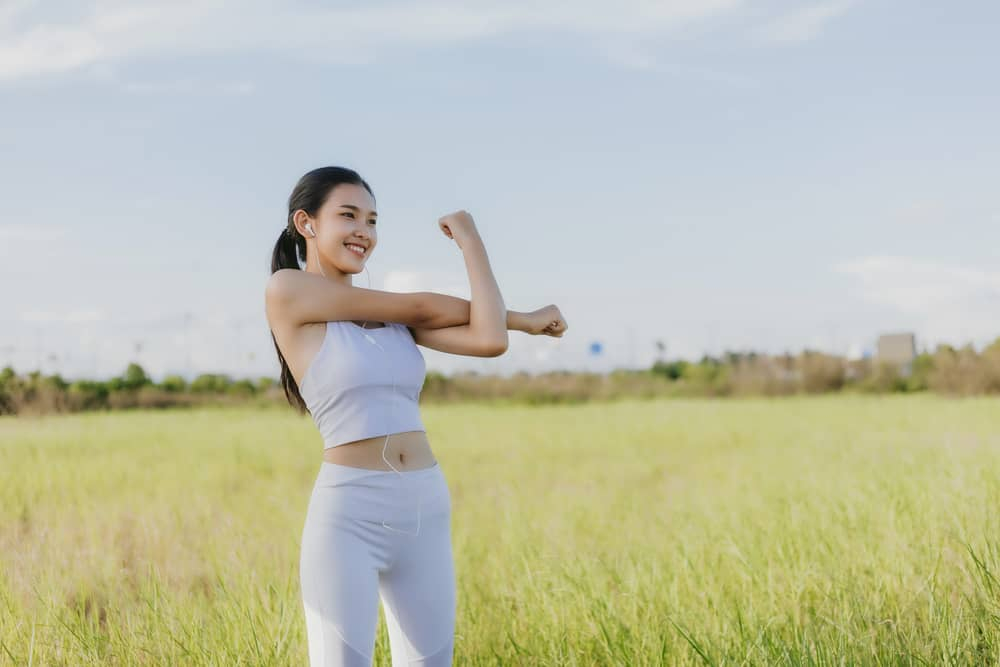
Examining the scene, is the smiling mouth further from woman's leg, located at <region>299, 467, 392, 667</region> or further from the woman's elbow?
woman's leg, located at <region>299, 467, 392, 667</region>

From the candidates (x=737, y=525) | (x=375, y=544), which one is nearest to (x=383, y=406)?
(x=375, y=544)

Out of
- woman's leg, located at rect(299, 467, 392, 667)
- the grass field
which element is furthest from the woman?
the grass field

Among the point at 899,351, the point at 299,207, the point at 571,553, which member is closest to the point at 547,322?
the point at 299,207

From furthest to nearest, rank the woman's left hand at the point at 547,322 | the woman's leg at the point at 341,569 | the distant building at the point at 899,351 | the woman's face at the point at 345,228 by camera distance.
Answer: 1. the distant building at the point at 899,351
2. the woman's left hand at the point at 547,322
3. the woman's face at the point at 345,228
4. the woman's leg at the point at 341,569

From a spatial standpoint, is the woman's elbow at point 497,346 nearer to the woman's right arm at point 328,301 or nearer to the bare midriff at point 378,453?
the woman's right arm at point 328,301

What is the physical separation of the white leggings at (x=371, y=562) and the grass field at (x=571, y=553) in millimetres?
1081

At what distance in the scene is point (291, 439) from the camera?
12.6 metres

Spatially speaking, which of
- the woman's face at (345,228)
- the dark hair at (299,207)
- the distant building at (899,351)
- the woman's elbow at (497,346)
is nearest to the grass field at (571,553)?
the dark hair at (299,207)

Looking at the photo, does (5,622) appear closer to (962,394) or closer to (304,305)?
(304,305)

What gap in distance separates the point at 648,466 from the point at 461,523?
4.52 m

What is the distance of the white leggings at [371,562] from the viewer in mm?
2254

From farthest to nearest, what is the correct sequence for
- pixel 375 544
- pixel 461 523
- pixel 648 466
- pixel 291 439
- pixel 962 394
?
pixel 962 394
pixel 291 439
pixel 648 466
pixel 461 523
pixel 375 544

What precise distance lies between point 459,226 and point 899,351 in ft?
110

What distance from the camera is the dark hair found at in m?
2.56
